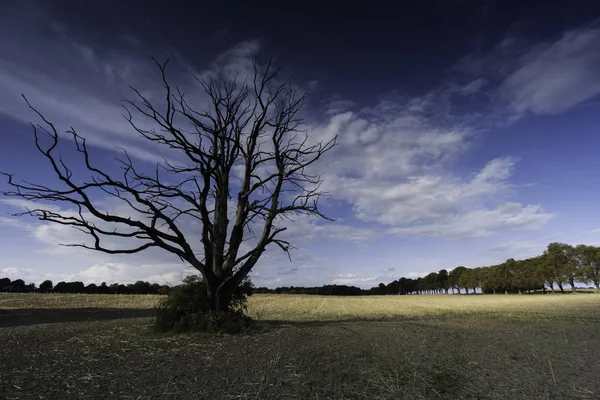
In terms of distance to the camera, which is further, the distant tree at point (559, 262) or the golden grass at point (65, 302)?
the distant tree at point (559, 262)

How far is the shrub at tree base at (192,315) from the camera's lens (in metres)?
12.9

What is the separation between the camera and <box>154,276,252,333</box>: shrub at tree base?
12.9 m

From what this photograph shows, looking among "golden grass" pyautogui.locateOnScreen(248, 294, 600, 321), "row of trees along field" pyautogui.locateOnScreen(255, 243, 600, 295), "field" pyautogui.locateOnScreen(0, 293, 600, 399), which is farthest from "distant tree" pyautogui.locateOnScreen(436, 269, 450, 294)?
"field" pyautogui.locateOnScreen(0, 293, 600, 399)

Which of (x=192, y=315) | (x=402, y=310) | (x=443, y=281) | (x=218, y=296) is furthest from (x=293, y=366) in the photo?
(x=443, y=281)

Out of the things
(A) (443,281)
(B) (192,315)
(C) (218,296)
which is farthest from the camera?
(A) (443,281)

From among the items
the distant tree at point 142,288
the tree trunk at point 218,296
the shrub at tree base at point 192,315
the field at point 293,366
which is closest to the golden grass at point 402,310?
the tree trunk at point 218,296

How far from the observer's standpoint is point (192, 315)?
13227 mm

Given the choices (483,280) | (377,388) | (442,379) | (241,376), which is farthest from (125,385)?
(483,280)

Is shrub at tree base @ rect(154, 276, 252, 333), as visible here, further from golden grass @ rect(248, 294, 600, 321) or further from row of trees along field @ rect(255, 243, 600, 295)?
row of trees along field @ rect(255, 243, 600, 295)

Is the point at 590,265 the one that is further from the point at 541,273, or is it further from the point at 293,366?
the point at 293,366

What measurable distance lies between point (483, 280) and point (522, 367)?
118 metres

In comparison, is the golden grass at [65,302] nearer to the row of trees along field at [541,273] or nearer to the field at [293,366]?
the field at [293,366]

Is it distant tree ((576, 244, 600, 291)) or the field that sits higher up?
distant tree ((576, 244, 600, 291))

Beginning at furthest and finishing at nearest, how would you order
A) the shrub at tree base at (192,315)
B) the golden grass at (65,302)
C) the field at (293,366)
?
the golden grass at (65,302) < the shrub at tree base at (192,315) < the field at (293,366)
